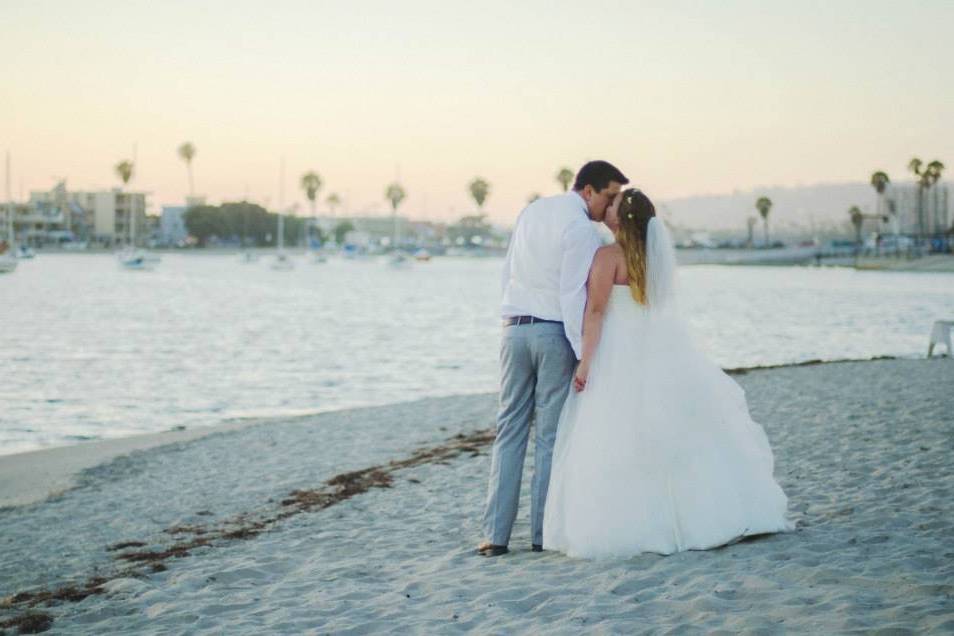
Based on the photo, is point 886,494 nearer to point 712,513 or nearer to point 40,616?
point 712,513

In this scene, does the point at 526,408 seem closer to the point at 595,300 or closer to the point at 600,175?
the point at 595,300

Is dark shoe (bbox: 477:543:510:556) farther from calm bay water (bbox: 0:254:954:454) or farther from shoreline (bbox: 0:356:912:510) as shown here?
shoreline (bbox: 0:356:912:510)

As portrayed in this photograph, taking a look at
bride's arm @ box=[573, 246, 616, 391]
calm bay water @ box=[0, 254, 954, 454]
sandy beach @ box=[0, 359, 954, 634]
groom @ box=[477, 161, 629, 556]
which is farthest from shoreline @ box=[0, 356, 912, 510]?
bride's arm @ box=[573, 246, 616, 391]

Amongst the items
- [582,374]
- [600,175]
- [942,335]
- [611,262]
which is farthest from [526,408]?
[942,335]

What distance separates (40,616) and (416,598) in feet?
7.65

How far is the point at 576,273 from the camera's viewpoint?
6.16 m

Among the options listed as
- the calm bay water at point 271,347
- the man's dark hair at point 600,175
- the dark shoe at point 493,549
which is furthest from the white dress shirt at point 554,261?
the dark shoe at point 493,549

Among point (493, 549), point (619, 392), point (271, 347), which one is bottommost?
point (271, 347)

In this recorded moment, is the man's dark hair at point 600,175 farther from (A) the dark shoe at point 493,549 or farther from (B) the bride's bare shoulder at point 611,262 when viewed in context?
(A) the dark shoe at point 493,549

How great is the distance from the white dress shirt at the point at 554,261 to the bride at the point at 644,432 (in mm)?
93

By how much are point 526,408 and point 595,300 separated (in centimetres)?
83

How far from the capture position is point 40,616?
6402 mm

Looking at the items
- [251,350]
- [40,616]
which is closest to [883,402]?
[40,616]

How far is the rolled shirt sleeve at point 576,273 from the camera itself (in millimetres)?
6113
